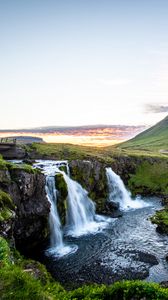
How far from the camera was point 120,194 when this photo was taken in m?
96.1

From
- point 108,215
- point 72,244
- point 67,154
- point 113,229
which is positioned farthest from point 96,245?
point 67,154

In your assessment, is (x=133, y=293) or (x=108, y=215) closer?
(x=133, y=293)

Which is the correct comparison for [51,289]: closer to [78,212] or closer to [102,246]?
[102,246]

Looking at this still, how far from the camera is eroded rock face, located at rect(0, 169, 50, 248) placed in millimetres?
51062

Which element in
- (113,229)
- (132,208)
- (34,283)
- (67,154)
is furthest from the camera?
(67,154)

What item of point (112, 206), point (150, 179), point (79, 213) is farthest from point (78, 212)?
point (150, 179)

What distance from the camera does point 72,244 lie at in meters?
54.2

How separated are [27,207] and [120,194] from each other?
47999 millimetres

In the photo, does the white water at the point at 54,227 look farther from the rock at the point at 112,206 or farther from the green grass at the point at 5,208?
the rock at the point at 112,206

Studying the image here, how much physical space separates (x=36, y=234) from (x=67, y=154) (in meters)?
54.6

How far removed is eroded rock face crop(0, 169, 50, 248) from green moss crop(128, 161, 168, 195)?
5671cm

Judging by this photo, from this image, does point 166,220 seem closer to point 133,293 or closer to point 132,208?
point 132,208

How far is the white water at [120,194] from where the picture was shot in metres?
91.1

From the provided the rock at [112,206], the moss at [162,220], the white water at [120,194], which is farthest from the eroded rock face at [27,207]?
the white water at [120,194]
